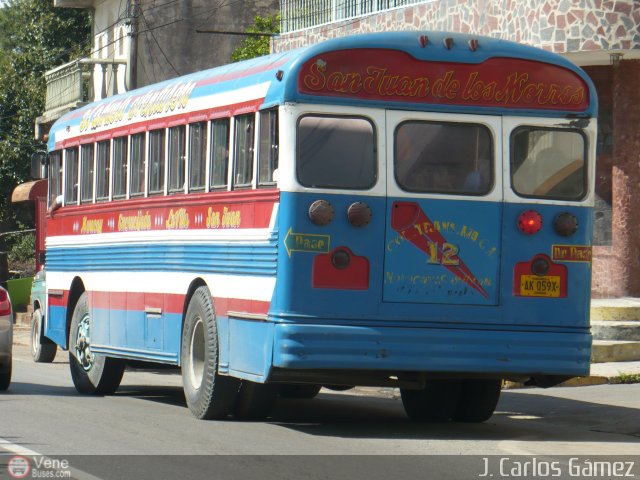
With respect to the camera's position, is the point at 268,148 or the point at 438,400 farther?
the point at 438,400

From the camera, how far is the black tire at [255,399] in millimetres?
12531

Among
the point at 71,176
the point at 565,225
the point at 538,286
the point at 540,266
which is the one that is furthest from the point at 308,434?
the point at 71,176

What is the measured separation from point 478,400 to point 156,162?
3939 millimetres

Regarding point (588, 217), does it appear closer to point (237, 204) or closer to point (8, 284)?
point (237, 204)

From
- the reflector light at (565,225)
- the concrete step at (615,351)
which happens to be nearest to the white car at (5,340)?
the reflector light at (565,225)

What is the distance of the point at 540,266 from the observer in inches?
461

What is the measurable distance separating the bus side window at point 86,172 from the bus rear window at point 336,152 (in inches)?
219

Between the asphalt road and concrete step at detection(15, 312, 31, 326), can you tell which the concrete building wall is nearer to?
concrete step at detection(15, 312, 31, 326)

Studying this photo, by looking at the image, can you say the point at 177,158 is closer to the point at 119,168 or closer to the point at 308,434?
the point at 119,168

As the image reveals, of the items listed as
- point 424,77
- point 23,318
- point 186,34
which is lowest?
point 23,318

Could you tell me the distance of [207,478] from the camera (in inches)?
362

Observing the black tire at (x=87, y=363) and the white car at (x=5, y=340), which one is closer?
the white car at (x=5, y=340)

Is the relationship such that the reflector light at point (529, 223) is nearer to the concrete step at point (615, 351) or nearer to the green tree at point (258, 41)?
the concrete step at point (615, 351)

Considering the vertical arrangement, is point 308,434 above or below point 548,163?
below
